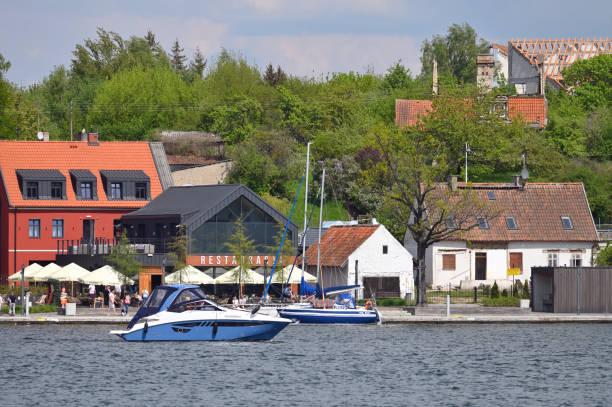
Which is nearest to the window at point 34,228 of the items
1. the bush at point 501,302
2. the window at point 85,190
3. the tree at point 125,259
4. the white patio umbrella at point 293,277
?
the window at point 85,190

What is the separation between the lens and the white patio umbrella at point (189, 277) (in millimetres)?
69812

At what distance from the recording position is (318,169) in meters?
101

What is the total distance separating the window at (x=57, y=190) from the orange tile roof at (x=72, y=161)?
45 cm

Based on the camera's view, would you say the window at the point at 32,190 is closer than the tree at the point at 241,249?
No

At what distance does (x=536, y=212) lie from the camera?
83.4 meters

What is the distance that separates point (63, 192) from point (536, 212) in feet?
115

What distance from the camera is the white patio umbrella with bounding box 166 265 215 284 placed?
229 feet

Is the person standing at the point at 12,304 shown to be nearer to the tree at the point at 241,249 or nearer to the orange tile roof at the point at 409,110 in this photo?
the tree at the point at 241,249

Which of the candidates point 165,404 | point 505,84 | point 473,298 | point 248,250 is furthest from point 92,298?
point 505,84

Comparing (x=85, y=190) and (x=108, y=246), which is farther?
(x=85, y=190)

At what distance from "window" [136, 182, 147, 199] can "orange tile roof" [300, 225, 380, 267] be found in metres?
14.1

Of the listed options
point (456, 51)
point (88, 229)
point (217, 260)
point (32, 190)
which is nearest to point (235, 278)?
point (217, 260)

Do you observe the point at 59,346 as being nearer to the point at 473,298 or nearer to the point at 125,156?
the point at 473,298

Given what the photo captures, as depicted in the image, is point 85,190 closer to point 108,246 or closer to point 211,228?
point 108,246
